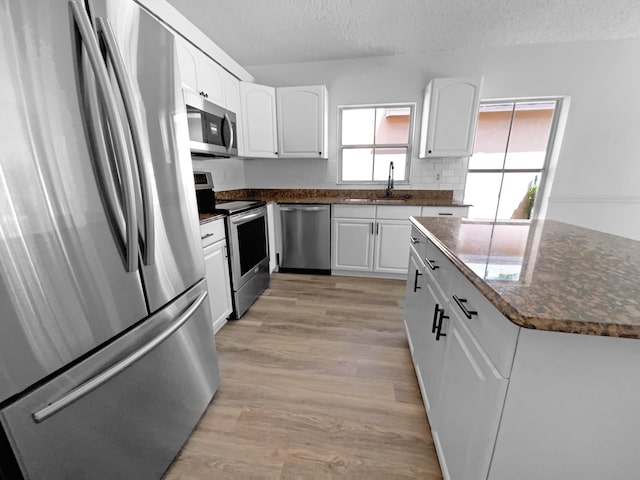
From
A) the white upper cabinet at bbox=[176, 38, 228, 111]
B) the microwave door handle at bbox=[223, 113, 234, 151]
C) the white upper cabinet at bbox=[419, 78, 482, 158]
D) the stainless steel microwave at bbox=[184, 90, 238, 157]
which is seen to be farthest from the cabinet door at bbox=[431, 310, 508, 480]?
the white upper cabinet at bbox=[419, 78, 482, 158]

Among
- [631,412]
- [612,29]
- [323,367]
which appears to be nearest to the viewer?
[631,412]

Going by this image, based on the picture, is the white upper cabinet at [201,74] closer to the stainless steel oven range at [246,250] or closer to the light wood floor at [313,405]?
the stainless steel oven range at [246,250]

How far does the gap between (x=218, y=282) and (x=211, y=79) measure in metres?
1.86

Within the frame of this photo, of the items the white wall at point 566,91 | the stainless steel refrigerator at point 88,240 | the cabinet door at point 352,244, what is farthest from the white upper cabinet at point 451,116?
the stainless steel refrigerator at point 88,240

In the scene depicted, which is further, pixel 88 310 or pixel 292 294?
pixel 292 294

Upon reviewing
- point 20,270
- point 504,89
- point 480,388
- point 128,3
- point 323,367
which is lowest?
point 323,367

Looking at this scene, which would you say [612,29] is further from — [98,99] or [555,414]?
[98,99]

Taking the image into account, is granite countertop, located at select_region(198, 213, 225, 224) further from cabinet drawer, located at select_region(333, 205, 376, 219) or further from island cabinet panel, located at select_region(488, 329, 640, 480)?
island cabinet panel, located at select_region(488, 329, 640, 480)

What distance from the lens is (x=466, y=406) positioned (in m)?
0.83

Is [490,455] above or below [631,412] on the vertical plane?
below

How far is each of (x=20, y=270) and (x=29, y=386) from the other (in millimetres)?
296

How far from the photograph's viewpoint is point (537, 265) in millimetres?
910

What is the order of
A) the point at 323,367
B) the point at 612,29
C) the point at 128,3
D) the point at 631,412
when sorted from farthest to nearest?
the point at 612,29, the point at 323,367, the point at 128,3, the point at 631,412

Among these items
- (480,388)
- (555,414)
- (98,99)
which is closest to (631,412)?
(555,414)
